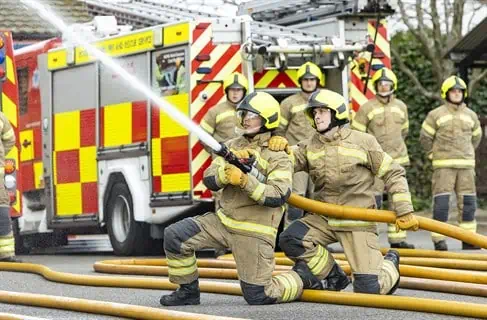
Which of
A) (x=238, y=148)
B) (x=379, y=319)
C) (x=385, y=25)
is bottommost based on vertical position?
(x=379, y=319)

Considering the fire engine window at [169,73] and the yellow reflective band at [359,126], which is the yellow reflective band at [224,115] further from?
the yellow reflective band at [359,126]

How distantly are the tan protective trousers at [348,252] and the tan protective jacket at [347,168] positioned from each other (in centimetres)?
6

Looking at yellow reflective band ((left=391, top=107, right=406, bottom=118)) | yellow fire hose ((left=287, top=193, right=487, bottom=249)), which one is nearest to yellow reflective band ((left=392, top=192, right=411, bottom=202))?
yellow fire hose ((left=287, top=193, right=487, bottom=249))

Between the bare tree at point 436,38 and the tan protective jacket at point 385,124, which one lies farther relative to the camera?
the bare tree at point 436,38

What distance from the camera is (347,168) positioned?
406 inches

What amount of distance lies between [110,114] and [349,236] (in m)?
5.94

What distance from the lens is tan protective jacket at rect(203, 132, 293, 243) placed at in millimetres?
9781

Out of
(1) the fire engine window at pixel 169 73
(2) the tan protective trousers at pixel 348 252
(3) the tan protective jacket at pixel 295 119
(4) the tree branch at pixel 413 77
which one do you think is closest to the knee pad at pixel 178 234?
(2) the tan protective trousers at pixel 348 252

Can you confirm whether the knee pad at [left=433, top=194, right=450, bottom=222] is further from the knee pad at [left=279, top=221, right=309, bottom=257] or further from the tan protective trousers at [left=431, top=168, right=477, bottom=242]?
the knee pad at [left=279, top=221, right=309, bottom=257]

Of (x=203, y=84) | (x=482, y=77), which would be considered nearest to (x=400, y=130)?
(x=203, y=84)

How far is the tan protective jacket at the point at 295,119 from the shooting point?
14414mm

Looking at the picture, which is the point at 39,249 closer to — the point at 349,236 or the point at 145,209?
the point at 145,209

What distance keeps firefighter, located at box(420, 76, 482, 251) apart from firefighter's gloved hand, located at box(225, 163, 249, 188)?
18.1 ft

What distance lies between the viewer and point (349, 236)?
1027 cm
